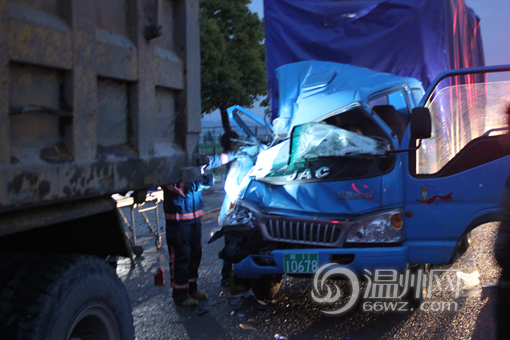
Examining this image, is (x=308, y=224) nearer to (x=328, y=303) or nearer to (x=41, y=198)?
(x=328, y=303)

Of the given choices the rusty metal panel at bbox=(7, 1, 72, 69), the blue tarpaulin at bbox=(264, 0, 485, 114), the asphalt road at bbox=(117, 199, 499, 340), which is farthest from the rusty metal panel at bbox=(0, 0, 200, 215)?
the blue tarpaulin at bbox=(264, 0, 485, 114)

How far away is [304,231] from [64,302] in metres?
2.73

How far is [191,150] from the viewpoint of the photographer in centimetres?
305

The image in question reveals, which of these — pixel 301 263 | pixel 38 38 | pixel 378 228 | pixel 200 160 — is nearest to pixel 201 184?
pixel 301 263

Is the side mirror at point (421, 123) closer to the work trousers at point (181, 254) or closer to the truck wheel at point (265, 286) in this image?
the truck wheel at point (265, 286)

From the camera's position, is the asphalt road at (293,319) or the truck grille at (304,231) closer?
the asphalt road at (293,319)

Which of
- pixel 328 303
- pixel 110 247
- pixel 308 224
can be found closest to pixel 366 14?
pixel 308 224

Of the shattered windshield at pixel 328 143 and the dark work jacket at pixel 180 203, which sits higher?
the shattered windshield at pixel 328 143

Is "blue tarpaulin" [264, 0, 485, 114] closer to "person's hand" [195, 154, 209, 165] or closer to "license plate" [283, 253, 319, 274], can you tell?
"license plate" [283, 253, 319, 274]

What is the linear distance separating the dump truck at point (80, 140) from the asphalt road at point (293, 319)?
6.23 ft

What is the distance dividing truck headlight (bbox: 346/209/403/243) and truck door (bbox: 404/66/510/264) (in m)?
0.12

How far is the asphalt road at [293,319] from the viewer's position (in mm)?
4211

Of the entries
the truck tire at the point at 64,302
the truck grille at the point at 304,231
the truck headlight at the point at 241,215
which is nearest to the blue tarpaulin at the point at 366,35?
the truck headlight at the point at 241,215

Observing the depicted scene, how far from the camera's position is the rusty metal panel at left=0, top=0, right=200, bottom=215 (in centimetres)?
179
